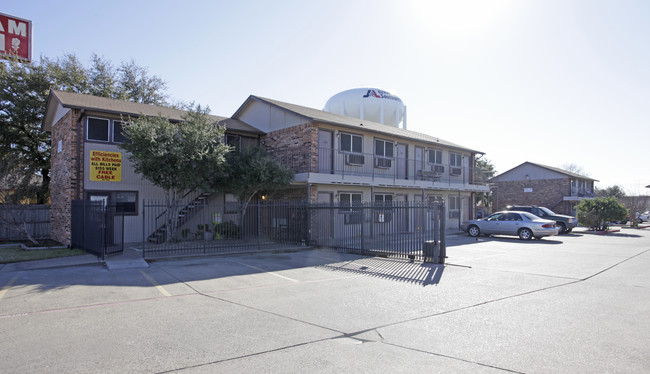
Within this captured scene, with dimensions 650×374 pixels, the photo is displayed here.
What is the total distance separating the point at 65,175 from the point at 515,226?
19847mm

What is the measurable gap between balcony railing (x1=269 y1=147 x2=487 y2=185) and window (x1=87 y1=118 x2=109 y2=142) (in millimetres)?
7086

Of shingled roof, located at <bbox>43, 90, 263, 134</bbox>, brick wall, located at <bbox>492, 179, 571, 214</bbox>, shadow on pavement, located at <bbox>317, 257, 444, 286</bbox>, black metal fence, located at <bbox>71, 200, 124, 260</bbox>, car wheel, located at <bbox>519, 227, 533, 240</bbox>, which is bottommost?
shadow on pavement, located at <bbox>317, 257, 444, 286</bbox>

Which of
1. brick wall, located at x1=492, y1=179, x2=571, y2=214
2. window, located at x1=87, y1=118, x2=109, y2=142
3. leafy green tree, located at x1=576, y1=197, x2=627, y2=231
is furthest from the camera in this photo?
brick wall, located at x1=492, y1=179, x2=571, y2=214

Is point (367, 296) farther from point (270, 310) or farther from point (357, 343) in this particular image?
point (357, 343)

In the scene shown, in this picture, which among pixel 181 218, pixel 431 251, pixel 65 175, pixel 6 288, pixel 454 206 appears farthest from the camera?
pixel 454 206

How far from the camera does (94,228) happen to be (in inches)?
508

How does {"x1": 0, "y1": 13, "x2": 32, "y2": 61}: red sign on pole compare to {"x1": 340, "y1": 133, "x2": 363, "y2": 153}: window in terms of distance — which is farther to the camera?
{"x1": 340, "y1": 133, "x2": 363, "y2": 153}: window

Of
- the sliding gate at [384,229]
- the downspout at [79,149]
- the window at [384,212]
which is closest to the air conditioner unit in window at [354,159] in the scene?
the sliding gate at [384,229]

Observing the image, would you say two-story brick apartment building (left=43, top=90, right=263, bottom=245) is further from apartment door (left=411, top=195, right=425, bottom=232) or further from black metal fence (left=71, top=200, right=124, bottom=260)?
apartment door (left=411, top=195, right=425, bottom=232)

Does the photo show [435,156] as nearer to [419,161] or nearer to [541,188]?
[419,161]

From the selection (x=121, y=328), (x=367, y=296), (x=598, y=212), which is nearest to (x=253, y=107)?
(x=367, y=296)

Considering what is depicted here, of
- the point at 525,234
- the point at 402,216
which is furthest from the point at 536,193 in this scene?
the point at 402,216

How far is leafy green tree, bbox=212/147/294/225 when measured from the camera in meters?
16.0

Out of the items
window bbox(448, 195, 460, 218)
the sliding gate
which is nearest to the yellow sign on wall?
the sliding gate
